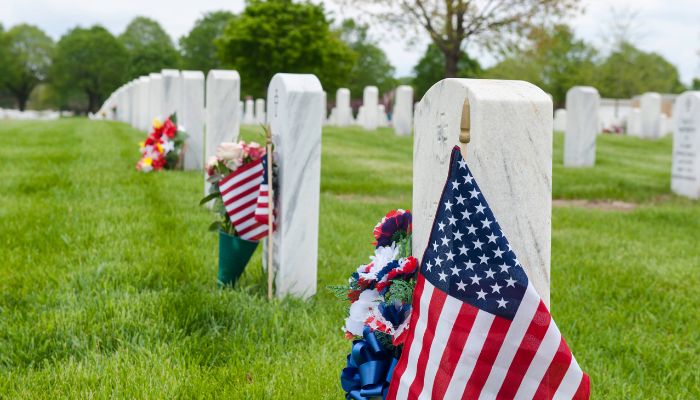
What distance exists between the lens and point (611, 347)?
358 cm

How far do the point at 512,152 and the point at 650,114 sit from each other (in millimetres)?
22493

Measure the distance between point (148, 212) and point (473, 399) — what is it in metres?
4.97

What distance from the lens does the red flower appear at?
9.59 metres

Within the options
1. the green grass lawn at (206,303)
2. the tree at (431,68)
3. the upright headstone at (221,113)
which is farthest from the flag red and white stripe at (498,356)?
Answer: the tree at (431,68)

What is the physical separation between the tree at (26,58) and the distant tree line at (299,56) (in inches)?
4.3

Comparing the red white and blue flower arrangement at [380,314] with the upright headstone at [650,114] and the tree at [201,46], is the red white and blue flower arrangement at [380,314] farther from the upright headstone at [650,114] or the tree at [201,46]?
the tree at [201,46]

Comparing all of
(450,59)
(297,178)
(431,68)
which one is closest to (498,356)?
(297,178)

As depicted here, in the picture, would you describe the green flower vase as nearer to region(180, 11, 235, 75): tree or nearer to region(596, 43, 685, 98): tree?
region(596, 43, 685, 98): tree

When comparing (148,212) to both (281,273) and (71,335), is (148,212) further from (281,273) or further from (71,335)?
(71,335)

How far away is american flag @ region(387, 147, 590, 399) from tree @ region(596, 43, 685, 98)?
36668mm

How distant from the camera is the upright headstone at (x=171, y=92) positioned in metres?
10.2

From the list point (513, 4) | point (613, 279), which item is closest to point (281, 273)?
point (613, 279)

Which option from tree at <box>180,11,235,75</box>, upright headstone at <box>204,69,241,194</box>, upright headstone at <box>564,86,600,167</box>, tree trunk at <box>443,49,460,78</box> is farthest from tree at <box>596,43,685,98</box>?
tree at <box>180,11,235,75</box>

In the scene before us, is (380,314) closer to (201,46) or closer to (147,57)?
(201,46)
